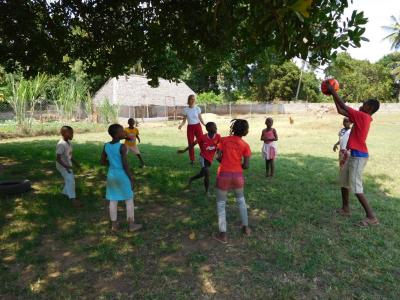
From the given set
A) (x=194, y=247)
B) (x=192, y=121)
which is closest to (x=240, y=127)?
(x=194, y=247)

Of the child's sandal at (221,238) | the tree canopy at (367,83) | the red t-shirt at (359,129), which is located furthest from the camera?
the tree canopy at (367,83)

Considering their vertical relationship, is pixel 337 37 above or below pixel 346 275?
above

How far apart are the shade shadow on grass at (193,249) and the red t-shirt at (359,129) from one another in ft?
3.67

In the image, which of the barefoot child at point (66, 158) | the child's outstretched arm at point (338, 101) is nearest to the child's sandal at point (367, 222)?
the child's outstretched arm at point (338, 101)

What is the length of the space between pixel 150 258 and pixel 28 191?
12.2ft

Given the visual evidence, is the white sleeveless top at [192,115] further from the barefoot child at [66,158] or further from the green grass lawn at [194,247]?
the barefoot child at [66,158]

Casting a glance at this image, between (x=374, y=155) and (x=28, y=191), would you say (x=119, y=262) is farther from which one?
(x=374, y=155)

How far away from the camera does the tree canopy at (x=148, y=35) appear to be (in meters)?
4.51

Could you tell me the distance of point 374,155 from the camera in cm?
1329

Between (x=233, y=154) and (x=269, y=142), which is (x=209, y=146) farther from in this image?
(x=269, y=142)

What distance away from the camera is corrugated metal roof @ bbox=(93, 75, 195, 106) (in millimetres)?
35469

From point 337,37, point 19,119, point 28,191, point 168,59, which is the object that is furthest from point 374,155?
point 19,119

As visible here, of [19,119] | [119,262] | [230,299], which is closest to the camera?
[230,299]

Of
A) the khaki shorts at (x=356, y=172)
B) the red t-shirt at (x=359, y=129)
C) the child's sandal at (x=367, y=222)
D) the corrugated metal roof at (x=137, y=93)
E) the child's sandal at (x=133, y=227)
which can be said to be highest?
the corrugated metal roof at (x=137, y=93)
